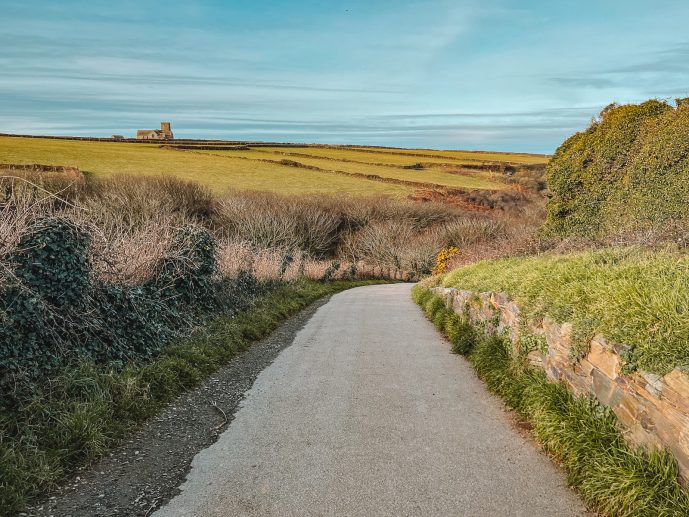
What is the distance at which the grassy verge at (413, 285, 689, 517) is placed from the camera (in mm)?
3496

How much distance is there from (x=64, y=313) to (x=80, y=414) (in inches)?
72.1

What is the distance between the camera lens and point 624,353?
414 centimetres

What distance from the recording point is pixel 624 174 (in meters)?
12.3

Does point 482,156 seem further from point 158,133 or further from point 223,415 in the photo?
point 223,415

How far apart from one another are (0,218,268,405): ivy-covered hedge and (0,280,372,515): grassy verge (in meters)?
0.28

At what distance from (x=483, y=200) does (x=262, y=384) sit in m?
50.1

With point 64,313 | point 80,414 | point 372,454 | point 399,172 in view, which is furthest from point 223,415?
point 399,172

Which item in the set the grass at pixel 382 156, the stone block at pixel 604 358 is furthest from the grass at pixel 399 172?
the stone block at pixel 604 358

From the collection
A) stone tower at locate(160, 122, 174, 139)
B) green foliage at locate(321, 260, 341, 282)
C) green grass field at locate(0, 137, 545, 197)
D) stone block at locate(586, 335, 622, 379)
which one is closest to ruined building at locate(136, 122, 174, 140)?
stone tower at locate(160, 122, 174, 139)

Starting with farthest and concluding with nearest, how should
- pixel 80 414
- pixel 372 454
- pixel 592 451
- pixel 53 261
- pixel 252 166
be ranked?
1. pixel 252 166
2. pixel 53 261
3. pixel 80 414
4. pixel 372 454
5. pixel 592 451

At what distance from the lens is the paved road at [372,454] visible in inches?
160

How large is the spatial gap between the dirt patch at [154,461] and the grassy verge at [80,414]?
0.16 meters

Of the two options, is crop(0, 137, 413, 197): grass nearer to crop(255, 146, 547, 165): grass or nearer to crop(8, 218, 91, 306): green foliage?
crop(255, 146, 547, 165): grass

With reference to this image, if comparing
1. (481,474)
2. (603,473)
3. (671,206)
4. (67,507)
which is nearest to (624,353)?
(603,473)
